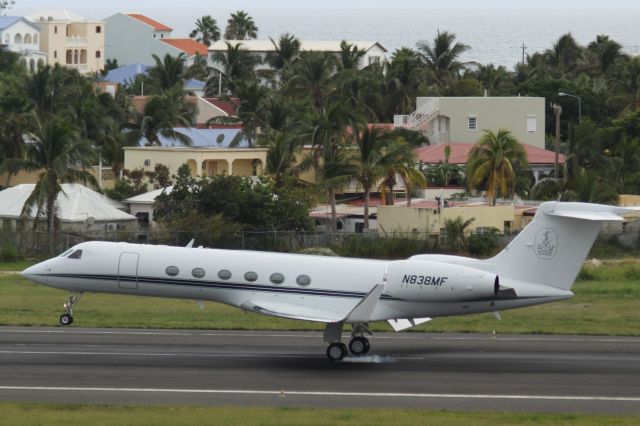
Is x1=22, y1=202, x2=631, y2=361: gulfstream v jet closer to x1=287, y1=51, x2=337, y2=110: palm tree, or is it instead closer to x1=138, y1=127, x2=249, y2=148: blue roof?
x1=138, y1=127, x2=249, y2=148: blue roof

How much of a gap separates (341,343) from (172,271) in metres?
4.18

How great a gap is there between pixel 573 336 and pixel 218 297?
9.26 meters

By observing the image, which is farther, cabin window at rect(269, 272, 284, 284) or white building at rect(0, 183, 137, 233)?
white building at rect(0, 183, 137, 233)

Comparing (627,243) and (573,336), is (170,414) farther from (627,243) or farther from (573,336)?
(627,243)

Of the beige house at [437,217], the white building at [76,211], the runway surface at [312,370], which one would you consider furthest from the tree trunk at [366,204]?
the runway surface at [312,370]

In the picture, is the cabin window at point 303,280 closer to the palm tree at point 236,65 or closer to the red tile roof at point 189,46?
the palm tree at point 236,65

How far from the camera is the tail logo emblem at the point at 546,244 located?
92.9ft

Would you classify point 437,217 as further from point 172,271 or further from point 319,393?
point 319,393

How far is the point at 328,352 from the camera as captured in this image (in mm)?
28609

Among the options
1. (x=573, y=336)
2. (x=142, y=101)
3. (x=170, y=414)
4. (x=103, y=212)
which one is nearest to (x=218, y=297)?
(x=170, y=414)

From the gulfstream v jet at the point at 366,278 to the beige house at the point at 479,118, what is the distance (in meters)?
60.8

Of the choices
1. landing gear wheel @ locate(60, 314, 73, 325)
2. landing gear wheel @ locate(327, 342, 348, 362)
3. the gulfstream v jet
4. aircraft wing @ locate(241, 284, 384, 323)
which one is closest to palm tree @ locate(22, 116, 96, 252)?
landing gear wheel @ locate(60, 314, 73, 325)

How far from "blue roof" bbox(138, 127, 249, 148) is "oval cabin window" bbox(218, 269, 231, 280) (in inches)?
2334

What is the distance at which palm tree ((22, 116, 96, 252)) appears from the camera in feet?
191
